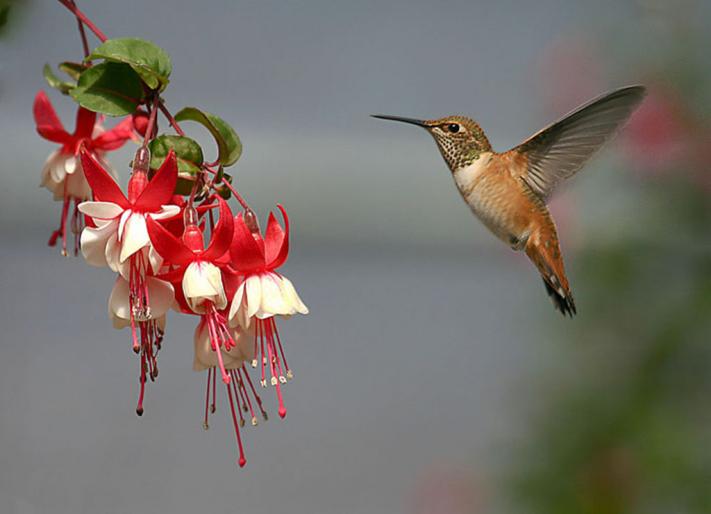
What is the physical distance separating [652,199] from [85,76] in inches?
44.8

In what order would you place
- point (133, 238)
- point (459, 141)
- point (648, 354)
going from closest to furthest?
point (133, 238) → point (459, 141) → point (648, 354)

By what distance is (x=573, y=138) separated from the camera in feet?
2.28

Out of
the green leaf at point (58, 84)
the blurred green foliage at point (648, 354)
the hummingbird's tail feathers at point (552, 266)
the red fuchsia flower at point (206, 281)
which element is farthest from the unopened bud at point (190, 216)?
the blurred green foliage at point (648, 354)

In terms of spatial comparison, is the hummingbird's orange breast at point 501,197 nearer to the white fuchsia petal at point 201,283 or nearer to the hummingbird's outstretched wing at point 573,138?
the hummingbird's outstretched wing at point 573,138

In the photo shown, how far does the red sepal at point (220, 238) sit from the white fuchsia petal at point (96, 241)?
5 centimetres

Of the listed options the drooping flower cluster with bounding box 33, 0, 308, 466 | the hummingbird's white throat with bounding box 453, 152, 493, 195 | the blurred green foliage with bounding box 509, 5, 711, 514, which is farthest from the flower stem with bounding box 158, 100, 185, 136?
the blurred green foliage with bounding box 509, 5, 711, 514

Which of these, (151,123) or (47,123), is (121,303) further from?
(47,123)

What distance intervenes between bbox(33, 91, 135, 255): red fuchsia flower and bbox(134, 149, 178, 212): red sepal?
0.21 metres

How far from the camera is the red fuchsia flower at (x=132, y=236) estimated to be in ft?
1.74

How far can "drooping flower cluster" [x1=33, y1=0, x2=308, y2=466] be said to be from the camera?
0.54 m

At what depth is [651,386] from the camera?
146 centimetres

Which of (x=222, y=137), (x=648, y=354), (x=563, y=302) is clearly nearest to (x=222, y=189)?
(x=222, y=137)

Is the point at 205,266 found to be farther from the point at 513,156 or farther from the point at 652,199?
the point at 652,199

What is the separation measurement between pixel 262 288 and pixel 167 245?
0.21 ft
